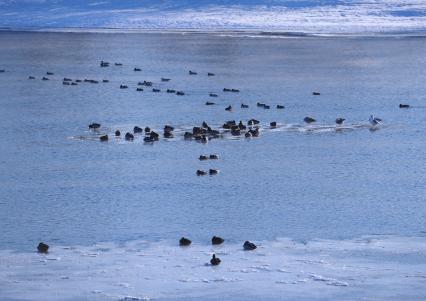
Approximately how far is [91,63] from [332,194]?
28.4 meters

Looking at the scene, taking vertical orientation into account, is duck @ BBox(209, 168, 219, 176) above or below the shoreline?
above

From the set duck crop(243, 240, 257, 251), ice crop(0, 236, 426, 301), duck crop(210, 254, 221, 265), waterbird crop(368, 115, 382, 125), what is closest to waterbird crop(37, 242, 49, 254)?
ice crop(0, 236, 426, 301)

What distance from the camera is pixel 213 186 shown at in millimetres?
18688

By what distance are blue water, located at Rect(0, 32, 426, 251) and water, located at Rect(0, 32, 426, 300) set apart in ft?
0.14

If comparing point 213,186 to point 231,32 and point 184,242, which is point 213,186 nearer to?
point 184,242

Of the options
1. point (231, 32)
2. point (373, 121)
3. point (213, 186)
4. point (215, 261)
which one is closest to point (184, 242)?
point (215, 261)

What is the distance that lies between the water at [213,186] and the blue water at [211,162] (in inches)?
1.7

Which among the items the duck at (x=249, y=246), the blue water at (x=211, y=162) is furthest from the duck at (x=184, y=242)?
the duck at (x=249, y=246)

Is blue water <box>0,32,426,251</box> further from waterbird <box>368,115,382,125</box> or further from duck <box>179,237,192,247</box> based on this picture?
duck <box>179,237,192,247</box>

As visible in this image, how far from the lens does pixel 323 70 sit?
40812 millimetres

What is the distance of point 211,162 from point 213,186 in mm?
2278

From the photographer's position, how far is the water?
13.4 meters

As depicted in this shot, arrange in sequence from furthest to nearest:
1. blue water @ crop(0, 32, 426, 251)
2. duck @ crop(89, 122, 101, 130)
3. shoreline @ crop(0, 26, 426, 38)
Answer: shoreline @ crop(0, 26, 426, 38) → duck @ crop(89, 122, 101, 130) → blue water @ crop(0, 32, 426, 251)

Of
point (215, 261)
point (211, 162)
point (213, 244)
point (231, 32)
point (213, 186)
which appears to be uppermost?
point (215, 261)
